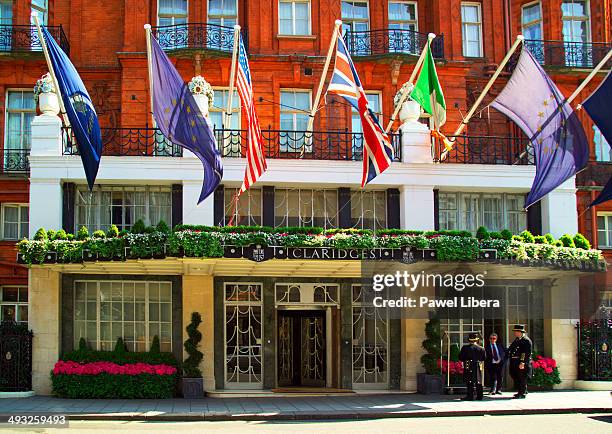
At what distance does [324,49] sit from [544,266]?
33.6 ft

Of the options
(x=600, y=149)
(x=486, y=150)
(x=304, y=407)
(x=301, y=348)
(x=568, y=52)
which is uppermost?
(x=568, y=52)

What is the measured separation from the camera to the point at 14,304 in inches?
1081

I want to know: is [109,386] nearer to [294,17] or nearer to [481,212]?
[481,212]

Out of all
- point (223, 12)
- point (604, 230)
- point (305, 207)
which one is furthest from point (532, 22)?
point (305, 207)

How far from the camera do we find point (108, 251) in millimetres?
21375

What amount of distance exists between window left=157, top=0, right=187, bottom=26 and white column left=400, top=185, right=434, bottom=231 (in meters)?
9.55

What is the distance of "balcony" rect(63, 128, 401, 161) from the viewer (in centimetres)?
2450

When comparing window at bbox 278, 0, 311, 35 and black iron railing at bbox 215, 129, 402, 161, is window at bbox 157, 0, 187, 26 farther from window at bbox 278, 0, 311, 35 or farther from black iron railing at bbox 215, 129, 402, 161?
black iron railing at bbox 215, 129, 402, 161

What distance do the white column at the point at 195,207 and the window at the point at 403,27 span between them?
8.66m

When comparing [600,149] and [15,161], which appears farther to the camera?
[600,149]

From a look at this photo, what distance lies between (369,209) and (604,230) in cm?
943

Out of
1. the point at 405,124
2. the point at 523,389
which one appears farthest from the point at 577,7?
the point at 523,389

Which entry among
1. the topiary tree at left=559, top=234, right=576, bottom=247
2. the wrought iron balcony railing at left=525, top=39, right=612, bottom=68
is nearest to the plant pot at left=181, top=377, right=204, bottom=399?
the topiary tree at left=559, top=234, right=576, bottom=247

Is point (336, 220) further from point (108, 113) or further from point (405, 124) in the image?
point (108, 113)
